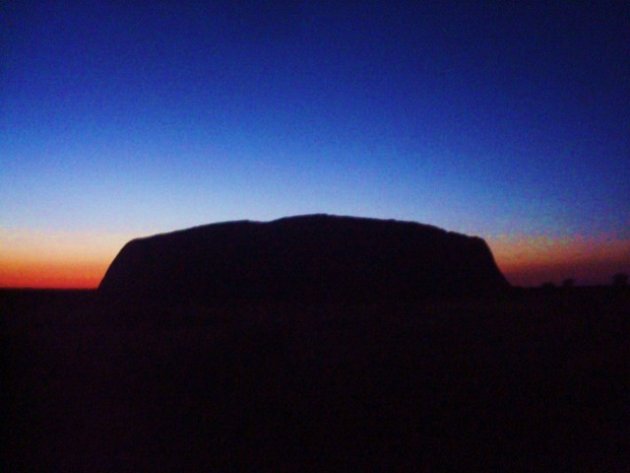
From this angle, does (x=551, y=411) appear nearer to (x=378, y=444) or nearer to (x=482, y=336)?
(x=378, y=444)

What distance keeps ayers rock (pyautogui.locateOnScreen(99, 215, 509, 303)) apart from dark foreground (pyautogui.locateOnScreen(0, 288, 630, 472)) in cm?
Answer: 791

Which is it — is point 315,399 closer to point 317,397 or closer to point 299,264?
point 317,397

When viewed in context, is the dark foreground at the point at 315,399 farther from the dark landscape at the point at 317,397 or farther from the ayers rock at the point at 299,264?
the ayers rock at the point at 299,264

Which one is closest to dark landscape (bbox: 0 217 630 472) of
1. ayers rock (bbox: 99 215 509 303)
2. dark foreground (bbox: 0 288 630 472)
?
dark foreground (bbox: 0 288 630 472)

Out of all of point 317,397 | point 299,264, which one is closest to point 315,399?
point 317,397

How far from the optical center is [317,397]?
7227 mm

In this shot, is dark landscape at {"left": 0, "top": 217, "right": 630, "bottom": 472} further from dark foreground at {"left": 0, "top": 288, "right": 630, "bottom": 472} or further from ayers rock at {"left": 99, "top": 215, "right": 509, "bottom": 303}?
ayers rock at {"left": 99, "top": 215, "right": 509, "bottom": 303}

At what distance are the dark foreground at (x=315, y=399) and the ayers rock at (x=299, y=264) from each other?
311 inches

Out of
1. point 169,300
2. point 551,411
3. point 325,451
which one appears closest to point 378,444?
point 325,451

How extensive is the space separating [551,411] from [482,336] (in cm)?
545

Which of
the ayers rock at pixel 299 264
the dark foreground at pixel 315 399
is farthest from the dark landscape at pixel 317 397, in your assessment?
the ayers rock at pixel 299 264

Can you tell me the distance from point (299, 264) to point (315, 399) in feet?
47.0

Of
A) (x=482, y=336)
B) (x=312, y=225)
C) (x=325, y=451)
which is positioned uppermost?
(x=312, y=225)

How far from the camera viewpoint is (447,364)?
9.13 m
